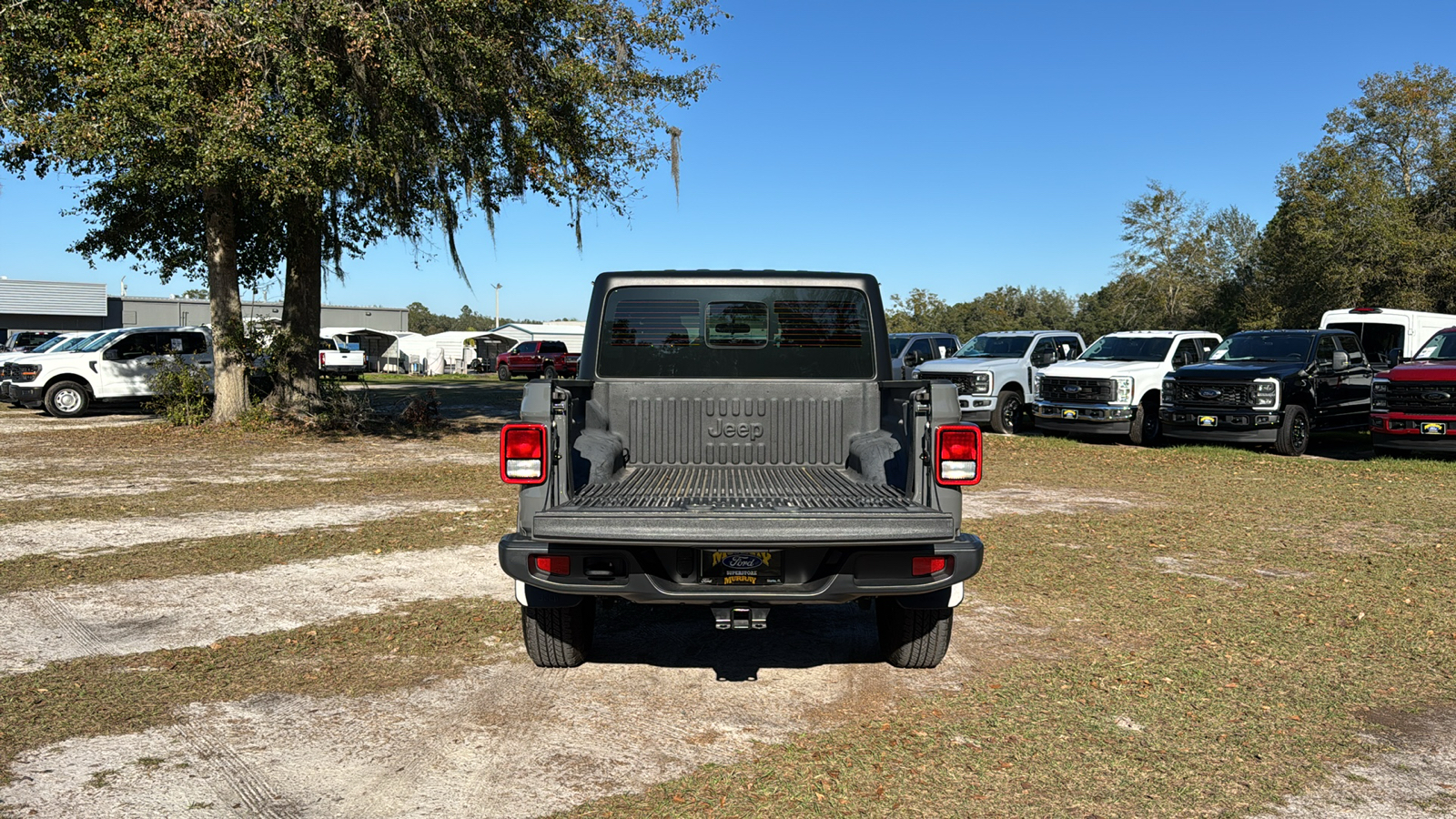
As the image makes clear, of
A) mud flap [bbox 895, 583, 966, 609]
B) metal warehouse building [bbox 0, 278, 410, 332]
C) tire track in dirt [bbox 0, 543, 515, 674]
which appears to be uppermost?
metal warehouse building [bbox 0, 278, 410, 332]

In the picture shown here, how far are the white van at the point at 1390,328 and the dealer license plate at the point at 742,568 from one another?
1776 centimetres

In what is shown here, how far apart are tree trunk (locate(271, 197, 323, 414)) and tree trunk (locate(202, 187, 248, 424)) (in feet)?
2.00

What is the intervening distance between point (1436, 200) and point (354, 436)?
4235cm

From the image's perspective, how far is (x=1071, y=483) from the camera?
1285cm

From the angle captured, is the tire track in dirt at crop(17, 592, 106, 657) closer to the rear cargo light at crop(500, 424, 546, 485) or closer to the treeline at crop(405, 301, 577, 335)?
the rear cargo light at crop(500, 424, 546, 485)

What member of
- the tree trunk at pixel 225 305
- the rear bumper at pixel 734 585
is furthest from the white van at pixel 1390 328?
the tree trunk at pixel 225 305

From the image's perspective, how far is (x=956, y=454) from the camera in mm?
4527

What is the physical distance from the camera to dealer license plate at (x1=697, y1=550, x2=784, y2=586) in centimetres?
434

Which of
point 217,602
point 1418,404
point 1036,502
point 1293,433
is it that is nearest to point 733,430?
point 217,602

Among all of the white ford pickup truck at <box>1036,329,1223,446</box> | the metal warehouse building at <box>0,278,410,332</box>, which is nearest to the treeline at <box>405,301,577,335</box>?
the metal warehouse building at <box>0,278,410,332</box>

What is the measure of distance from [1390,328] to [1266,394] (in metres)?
A: 5.50

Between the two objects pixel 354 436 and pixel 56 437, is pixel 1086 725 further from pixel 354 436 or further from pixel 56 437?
pixel 56 437

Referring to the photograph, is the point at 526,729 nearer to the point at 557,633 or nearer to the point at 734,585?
the point at 557,633

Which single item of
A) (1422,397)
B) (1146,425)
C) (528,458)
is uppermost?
(528,458)
